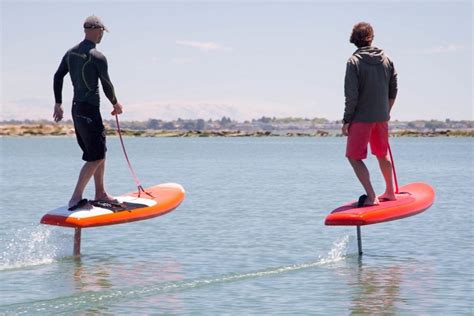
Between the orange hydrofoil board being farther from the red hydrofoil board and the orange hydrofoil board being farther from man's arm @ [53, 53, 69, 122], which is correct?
the red hydrofoil board

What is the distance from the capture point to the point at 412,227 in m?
22.4

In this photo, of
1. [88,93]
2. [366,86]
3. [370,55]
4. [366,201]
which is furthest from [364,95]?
[88,93]

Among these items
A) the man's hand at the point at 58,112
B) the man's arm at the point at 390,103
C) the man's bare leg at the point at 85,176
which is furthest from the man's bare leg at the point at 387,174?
the man's hand at the point at 58,112

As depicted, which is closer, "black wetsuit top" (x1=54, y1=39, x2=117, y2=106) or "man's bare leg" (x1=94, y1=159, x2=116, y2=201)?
"black wetsuit top" (x1=54, y1=39, x2=117, y2=106)

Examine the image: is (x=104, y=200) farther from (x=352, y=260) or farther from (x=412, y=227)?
(x=412, y=227)

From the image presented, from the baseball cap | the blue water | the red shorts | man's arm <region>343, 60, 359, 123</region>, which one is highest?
the baseball cap

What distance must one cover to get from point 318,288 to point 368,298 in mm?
804

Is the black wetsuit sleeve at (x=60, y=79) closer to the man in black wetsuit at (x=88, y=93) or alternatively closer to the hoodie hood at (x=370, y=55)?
the man in black wetsuit at (x=88, y=93)

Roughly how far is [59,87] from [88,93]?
17.6 inches

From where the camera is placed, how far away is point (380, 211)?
1412 cm

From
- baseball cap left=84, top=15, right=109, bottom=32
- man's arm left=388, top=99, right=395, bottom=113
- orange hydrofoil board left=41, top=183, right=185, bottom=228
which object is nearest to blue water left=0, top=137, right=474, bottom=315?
orange hydrofoil board left=41, top=183, right=185, bottom=228

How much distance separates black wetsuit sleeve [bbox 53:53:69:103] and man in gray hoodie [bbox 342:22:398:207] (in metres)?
3.82

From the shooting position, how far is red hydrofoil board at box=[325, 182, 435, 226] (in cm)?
1388

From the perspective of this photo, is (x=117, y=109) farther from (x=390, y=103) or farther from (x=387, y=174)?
(x=387, y=174)
